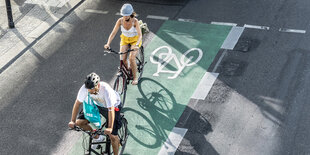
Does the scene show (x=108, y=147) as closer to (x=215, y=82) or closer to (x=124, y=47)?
(x=124, y=47)

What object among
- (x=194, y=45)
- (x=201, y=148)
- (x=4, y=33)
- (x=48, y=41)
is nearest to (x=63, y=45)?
(x=48, y=41)

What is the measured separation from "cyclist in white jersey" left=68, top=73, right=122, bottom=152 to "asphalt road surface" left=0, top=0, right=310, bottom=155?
1.52m

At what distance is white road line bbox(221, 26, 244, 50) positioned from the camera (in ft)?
50.2

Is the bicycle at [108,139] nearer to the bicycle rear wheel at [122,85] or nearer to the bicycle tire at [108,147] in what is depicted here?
the bicycle tire at [108,147]

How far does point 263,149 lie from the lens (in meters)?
11.5

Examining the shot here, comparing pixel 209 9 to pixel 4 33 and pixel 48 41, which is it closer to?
pixel 48 41

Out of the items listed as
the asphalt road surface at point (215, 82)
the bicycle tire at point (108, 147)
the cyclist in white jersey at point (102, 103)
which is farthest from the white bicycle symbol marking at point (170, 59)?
the cyclist in white jersey at point (102, 103)

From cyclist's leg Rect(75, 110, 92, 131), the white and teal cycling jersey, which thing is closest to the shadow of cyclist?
cyclist's leg Rect(75, 110, 92, 131)

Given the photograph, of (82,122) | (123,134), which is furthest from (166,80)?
(82,122)

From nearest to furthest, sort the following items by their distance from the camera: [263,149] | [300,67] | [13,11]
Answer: [263,149] < [300,67] < [13,11]

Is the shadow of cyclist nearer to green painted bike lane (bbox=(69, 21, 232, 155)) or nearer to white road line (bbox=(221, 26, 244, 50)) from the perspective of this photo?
green painted bike lane (bbox=(69, 21, 232, 155))

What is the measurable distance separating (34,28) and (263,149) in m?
8.50

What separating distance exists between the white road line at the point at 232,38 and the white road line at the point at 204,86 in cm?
153

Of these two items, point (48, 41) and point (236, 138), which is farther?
point (48, 41)
